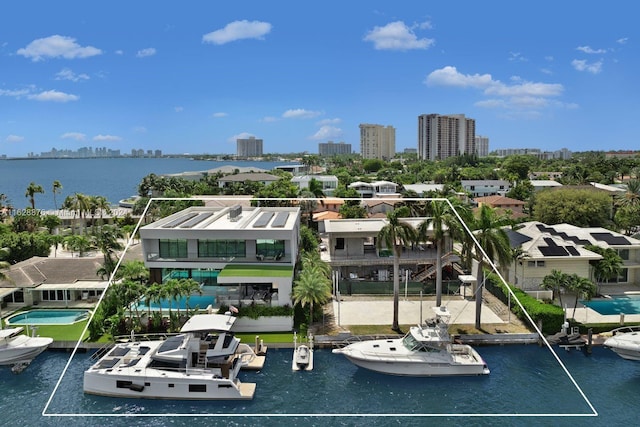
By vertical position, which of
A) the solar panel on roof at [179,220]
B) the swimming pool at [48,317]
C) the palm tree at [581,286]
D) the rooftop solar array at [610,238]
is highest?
the solar panel on roof at [179,220]

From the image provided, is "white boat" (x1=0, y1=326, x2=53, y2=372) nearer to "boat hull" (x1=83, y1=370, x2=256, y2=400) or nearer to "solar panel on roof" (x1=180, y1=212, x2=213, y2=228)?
"boat hull" (x1=83, y1=370, x2=256, y2=400)

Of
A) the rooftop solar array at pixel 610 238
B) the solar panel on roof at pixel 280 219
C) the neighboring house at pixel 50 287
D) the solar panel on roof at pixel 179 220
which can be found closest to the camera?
the neighboring house at pixel 50 287

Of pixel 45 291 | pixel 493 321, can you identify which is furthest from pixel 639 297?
pixel 45 291

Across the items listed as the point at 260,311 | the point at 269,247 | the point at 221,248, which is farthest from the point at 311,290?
the point at 221,248

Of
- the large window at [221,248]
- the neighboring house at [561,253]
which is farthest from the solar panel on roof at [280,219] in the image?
the neighboring house at [561,253]

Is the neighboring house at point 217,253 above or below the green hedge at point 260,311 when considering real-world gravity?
above

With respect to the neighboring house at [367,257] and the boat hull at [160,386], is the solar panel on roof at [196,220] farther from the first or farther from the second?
the boat hull at [160,386]

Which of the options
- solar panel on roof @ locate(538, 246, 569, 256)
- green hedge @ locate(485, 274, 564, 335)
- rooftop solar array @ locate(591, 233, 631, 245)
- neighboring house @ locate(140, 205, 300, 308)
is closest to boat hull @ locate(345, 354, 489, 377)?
green hedge @ locate(485, 274, 564, 335)

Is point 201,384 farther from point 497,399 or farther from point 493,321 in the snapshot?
point 493,321

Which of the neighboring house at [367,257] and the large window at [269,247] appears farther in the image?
the neighboring house at [367,257]
